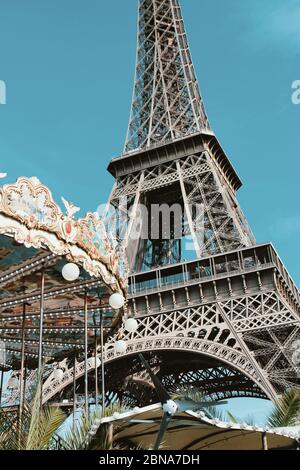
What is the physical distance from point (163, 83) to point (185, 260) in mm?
15837

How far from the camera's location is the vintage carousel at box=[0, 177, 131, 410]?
10008 millimetres

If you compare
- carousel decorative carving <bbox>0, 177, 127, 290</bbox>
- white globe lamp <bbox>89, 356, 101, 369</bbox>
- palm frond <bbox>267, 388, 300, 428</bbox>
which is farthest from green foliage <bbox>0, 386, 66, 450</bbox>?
white globe lamp <bbox>89, 356, 101, 369</bbox>

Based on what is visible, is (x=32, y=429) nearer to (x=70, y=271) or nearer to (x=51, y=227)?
(x=70, y=271)

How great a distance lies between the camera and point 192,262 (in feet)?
91.9

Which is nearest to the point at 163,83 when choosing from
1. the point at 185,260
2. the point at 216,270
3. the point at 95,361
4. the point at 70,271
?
the point at 185,260

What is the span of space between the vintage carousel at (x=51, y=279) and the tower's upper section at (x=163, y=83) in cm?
2276

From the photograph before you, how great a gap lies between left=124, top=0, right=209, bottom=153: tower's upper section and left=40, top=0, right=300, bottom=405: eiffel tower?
9 cm

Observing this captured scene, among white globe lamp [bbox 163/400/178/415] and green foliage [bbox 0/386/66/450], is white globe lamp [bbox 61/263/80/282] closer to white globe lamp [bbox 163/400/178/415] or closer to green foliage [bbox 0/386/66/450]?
green foliage [bbox 0/386/66/450]

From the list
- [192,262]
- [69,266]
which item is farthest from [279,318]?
[69,266]

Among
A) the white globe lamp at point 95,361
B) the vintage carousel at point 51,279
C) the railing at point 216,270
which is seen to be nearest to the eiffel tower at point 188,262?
the railing at point 216,270

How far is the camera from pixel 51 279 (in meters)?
12.6

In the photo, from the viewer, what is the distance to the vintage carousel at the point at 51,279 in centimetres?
1001
